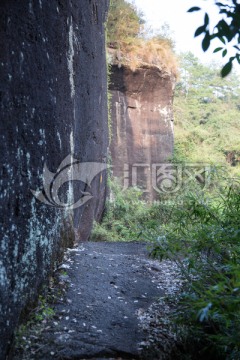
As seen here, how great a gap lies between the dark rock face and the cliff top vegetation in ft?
23.8

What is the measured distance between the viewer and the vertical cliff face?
1172 centimetres

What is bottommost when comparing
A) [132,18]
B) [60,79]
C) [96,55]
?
[60,79]

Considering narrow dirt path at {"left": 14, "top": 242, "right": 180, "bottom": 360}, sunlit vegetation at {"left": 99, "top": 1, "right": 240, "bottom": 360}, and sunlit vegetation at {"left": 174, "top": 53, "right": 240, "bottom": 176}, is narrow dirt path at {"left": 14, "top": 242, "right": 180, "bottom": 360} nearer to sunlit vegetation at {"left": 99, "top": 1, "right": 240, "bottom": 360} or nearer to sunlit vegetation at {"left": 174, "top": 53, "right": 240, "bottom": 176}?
sunlit vegetation at {"left": 99, "top": 1, "right": 240, "bottom": 360}

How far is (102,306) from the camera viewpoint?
9.15ft

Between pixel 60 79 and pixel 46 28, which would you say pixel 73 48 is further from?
pixel 46 28

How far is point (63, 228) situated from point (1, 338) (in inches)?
64.7

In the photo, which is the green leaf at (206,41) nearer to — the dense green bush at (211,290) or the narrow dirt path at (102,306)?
the dense green bush at (211,290)

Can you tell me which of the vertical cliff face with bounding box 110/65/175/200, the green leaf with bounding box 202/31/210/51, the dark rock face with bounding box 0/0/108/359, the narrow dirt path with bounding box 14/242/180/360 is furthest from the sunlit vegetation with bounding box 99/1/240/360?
the green leaf with bounding box 202/31/210/51

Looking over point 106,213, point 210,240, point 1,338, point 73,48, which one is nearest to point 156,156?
point 106,213

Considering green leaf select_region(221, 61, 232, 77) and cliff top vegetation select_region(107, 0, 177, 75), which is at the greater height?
cliff top vegetation select_region(107, 0, 177, 75)

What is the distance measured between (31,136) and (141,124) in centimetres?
997

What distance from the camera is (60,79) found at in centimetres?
349

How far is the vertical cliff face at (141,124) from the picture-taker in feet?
38.4

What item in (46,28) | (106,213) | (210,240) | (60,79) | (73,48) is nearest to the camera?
(210,240)
